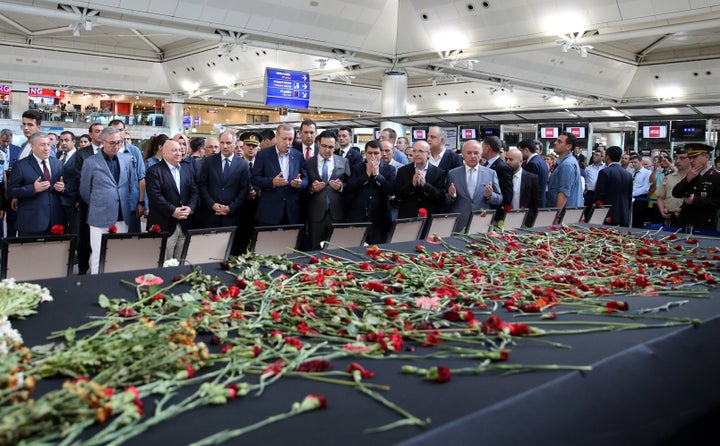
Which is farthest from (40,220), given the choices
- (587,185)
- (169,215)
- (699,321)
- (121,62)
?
(121,62)

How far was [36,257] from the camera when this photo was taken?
3.16m

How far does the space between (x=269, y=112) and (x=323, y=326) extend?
36901mm

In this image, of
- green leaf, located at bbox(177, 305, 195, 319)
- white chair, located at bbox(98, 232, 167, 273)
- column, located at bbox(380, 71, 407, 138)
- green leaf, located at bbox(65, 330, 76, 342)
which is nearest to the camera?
green leaf, located at bbox(65, 330, 76, 342)

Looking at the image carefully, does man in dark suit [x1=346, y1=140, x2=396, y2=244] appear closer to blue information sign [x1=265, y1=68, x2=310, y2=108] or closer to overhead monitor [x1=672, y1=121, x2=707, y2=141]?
overhead monitor [x1=672, y1=121, x2=707, y2=141]

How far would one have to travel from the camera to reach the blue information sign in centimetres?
1717

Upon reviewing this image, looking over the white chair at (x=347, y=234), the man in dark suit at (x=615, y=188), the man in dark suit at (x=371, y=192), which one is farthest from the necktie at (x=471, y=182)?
the man in dark suit at (x=615, y=188)

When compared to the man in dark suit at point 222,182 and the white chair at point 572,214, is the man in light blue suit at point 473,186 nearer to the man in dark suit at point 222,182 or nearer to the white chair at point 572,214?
the white chair at point 572,214

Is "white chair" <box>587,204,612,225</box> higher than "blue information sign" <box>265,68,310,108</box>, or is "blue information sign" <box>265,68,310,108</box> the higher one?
"blue information sign" <box>265,68,310,108</box>

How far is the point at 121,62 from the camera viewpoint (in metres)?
25.6

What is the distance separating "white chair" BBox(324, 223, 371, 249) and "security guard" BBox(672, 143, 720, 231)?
4.34 metres

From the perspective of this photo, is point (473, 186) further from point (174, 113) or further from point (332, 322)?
point (174, 113)

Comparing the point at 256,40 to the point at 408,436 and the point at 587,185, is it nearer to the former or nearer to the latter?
the point at 587,185

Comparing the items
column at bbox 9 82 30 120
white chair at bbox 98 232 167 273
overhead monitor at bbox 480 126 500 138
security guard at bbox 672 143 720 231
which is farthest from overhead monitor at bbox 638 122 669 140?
column at bbox 9 82 30 120

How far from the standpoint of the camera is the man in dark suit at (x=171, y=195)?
5.12m
